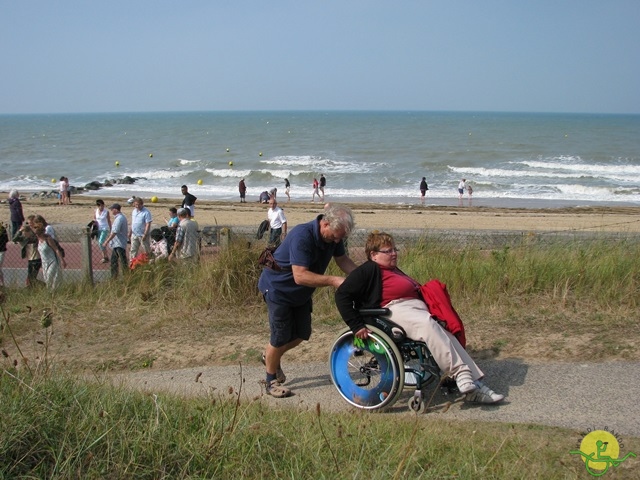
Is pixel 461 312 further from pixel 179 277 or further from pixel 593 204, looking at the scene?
pixel 593 204

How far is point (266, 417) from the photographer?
14.1 feet

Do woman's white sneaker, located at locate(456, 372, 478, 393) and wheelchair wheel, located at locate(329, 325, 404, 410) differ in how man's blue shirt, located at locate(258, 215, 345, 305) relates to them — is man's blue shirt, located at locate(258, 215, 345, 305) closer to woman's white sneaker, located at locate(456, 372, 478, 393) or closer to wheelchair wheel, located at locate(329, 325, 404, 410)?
→ wheelchair wheel, located at locate(329, 325, 404, 410)

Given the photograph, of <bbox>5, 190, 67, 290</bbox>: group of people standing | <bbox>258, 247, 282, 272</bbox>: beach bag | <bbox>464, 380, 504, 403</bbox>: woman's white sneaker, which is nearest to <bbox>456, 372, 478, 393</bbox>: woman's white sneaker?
<bbox>464, 380, 504, 403</bbox>: woman's white sneaker

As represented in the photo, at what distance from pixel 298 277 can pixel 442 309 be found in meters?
1.12

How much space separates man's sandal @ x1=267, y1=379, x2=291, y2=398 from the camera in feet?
17.7

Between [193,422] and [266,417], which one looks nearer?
[193,422]

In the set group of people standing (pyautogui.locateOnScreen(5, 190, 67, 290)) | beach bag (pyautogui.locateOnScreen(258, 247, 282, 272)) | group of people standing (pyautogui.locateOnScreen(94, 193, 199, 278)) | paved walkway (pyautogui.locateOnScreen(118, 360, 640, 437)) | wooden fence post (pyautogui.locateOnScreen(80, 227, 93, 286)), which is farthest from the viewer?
group of people standing (pyautogui.locateOnScreen(94, 193, 199, 278))

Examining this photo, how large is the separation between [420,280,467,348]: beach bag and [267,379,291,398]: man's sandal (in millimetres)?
1336

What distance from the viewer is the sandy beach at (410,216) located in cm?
2280

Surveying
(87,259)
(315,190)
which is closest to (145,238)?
(87,259)

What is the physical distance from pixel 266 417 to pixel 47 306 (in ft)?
16.7

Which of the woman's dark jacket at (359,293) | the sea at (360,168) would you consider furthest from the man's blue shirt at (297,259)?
the sea at (360,168)

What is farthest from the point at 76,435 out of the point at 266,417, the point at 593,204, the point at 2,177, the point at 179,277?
the point at 2,177

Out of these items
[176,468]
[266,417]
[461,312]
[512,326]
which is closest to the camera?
[176,468]
